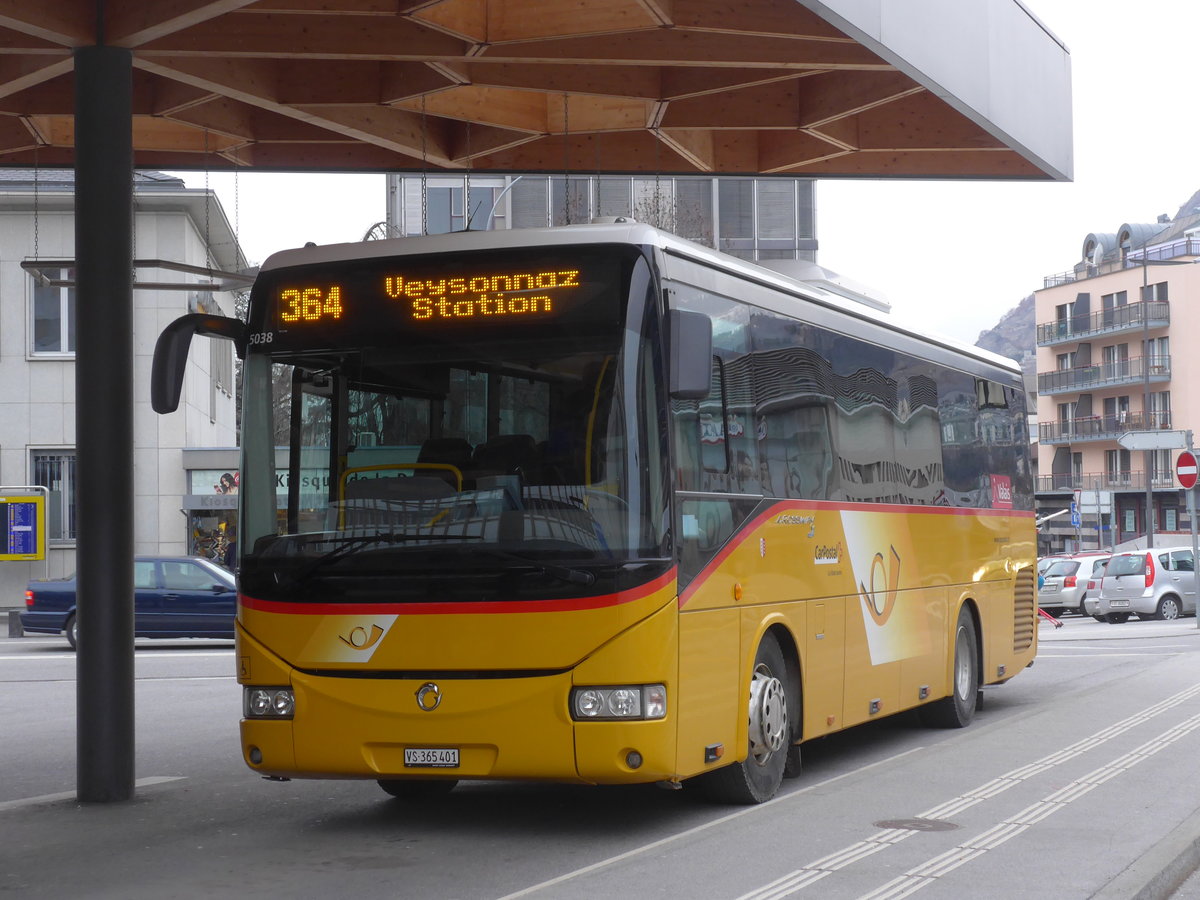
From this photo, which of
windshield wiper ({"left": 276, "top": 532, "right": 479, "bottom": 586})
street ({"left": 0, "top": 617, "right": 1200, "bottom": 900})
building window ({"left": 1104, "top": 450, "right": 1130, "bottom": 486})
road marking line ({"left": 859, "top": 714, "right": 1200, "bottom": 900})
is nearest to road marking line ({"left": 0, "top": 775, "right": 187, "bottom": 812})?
street ({"left": 0, "top": 617, "right": 1200, "bottom": 900})

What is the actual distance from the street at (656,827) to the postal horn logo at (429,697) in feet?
2.41

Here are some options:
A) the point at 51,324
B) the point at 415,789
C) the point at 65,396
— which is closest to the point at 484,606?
the point at 415,789

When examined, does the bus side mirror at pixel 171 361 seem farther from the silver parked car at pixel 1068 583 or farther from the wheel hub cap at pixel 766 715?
the silver parked car at pixel 1068 583

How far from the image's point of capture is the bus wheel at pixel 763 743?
30.7 feet

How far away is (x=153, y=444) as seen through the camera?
37.8 m

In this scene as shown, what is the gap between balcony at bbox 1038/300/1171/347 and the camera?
8488cm

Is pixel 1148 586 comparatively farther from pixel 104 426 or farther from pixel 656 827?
pixel 104 426

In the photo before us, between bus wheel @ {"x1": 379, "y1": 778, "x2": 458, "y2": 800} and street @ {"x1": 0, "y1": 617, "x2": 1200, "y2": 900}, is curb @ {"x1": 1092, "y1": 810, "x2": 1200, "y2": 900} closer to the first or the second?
street @ {"x1": 0, "y1": 617, "x2": 1200, "y2": 900}

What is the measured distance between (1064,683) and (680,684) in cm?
1167

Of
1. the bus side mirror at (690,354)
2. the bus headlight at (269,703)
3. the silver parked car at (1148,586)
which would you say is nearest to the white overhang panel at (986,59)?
the bus side mirror at (690,354)

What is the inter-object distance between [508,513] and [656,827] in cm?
202

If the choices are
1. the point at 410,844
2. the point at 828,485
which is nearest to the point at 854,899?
the point at 410,844

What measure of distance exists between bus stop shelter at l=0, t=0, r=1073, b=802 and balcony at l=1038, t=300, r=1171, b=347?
7279 centimetres

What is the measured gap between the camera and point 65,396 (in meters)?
36.9
